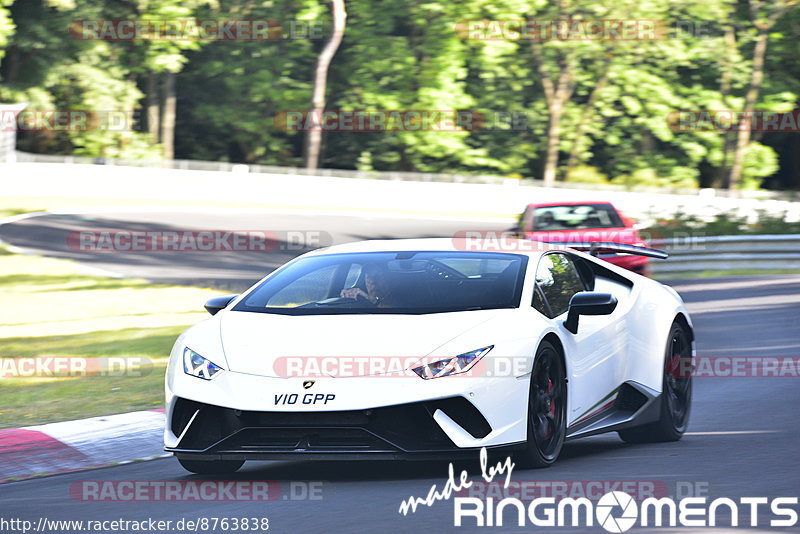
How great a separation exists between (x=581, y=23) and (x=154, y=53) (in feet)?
53.5

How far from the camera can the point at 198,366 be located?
6.81 m

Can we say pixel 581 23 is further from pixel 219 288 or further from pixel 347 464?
pixel 347 464

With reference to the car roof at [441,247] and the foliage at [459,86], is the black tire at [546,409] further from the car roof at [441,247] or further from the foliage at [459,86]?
the foliage at [459,86]

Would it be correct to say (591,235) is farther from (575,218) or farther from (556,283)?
(556,283)

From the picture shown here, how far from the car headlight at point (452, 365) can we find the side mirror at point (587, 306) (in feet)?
3.25

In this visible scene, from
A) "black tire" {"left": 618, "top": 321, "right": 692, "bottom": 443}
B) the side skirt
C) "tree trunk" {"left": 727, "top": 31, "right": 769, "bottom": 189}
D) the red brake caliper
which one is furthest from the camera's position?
"tree trunk" {"left": 727, "top": 31, "right": 769, "bottom": 189}

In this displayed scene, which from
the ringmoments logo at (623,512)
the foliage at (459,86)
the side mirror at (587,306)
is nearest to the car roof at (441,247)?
the side mirror at (587,306)

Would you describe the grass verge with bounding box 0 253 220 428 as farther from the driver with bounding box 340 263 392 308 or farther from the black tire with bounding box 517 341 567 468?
the black tire with bounding box 517 341 567 468

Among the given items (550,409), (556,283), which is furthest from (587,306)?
(550,409)

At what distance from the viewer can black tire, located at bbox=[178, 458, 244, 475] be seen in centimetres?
707

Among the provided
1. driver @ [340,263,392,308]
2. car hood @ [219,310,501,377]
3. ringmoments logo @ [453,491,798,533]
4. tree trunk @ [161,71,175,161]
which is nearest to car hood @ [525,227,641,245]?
driver @ [340,263,392,308]

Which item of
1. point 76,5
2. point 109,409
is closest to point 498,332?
point 109,409

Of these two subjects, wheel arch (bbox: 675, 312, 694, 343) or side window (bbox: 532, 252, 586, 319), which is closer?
side window (bbox: 532, 252, 586, 319)

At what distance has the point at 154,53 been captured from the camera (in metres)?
51.0
